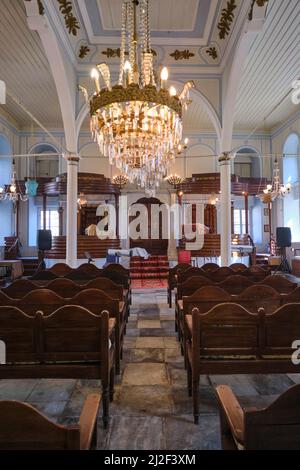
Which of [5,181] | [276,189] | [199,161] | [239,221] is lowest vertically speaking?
[239,221]

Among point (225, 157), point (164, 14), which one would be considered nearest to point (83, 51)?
point (164, 14)

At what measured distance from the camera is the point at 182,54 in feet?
21.4

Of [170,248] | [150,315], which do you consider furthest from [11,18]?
[170,248]

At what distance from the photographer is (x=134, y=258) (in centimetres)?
1067

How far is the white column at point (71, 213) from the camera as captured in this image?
6.87m

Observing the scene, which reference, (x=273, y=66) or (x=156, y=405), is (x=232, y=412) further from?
(x=273, y=66)

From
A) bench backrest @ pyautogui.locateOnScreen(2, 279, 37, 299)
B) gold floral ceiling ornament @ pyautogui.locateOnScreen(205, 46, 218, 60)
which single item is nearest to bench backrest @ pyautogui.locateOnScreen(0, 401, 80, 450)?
bench backrest @ pyautogui.locateOnScreen(2, 279, 37, 299)

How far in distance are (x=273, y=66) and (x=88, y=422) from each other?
28.4 feet

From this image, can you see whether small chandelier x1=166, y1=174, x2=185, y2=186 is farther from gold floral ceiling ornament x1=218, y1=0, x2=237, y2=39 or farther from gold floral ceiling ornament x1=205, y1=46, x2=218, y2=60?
gold floral ceiling ornament x1=218, y1=0, x2=237, y2=39

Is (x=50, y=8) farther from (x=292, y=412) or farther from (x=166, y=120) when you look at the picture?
(x=292, y=412)

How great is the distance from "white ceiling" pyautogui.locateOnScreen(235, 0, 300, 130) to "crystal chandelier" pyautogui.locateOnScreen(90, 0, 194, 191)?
3177 mm

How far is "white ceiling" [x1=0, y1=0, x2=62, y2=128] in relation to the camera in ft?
19.4

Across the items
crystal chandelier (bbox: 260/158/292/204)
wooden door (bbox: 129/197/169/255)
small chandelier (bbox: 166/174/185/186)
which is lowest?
wooden door (bbox: 129/197/169/255)
